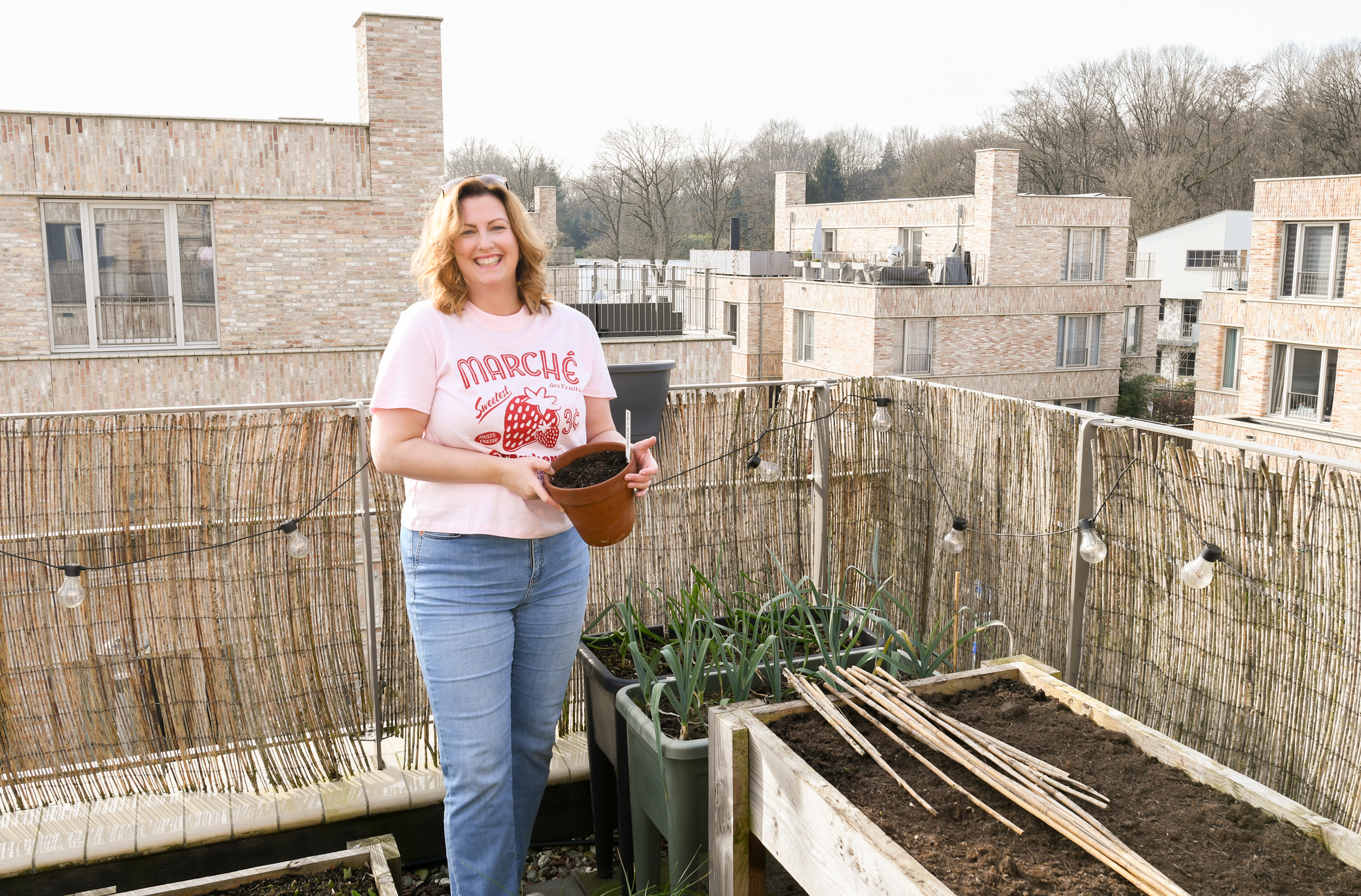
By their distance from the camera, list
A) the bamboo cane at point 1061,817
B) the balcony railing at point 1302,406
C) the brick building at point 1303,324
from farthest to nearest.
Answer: the balcony railing at point 1302,406 < the brick building at point 1303,324 < the bamboo cane at point 1061,817

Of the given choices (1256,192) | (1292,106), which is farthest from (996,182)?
(1292,106)

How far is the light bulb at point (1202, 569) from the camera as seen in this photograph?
8.36 ft

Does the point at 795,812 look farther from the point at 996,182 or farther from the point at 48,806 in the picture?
the point at 996,182

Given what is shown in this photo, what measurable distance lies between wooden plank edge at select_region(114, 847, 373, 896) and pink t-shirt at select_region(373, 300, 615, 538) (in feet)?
2.79

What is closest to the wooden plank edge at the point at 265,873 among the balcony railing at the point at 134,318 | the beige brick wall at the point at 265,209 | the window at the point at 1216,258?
the beige brick wall at the point at 265,209

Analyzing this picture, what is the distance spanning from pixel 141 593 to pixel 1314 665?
3070mm

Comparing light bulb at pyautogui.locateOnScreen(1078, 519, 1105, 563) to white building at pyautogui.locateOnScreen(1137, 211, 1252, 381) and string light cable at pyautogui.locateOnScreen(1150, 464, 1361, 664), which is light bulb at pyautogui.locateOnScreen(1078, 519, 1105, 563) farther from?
white building at pyautogui.locateOnScreen(1137, 211, 1252, 381)

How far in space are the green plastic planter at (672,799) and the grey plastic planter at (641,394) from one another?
1.02 metres

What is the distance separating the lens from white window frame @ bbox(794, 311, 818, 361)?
104 ft

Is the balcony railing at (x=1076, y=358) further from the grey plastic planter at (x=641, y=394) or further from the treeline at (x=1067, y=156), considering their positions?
the grey plastic planter at (x=641, y=394)

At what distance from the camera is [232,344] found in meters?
14.1

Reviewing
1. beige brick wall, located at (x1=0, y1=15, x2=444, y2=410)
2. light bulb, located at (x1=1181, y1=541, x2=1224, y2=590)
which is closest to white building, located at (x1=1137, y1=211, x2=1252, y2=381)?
beige brick wall, located at (x1=0, y1=15, x2=444, y2=410)

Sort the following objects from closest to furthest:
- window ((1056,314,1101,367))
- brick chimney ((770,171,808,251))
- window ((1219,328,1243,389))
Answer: window ((1219,328,1243,389))
window ((1056,314,1101,367))
brick chimney ((770,171,808,251))

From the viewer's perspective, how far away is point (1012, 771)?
6.58ft
